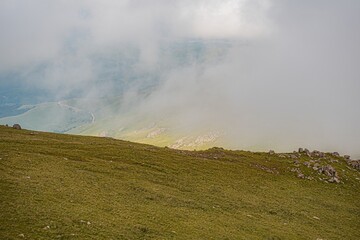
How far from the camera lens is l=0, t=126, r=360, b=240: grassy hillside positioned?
3036 cm

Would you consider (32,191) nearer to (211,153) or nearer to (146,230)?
(146,230)

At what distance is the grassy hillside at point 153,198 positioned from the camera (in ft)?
99.6

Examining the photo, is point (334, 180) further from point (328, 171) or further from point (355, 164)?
point (355, 164)

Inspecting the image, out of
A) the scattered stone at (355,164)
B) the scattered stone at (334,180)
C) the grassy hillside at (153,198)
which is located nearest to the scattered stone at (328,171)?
the scattered stone at (334,180)

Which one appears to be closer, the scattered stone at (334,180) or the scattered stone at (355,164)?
the scattered stone at (334,180)

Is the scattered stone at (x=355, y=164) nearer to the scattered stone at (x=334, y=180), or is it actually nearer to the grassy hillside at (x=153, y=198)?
the grassy hillside at (x=153, y=198)

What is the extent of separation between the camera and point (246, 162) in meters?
87.9

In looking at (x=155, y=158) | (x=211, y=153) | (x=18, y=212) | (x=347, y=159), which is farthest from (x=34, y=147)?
(x=347, y=159)

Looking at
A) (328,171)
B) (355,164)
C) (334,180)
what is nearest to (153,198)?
(334,180)

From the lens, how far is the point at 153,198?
143ft

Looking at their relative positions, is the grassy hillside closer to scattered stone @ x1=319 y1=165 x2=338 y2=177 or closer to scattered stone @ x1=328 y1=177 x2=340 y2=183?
scattered stone @ x1=328 y1=177 x2=340 y2=183

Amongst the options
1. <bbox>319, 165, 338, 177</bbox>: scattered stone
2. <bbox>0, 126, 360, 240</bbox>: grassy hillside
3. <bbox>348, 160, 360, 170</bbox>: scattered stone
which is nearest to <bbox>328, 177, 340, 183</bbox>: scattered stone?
<bbox>0, 126, 360, 240</bbox>: grassy hillside

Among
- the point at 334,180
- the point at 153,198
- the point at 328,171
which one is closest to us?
the point at 153,198

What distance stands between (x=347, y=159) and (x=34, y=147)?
93.1 m
